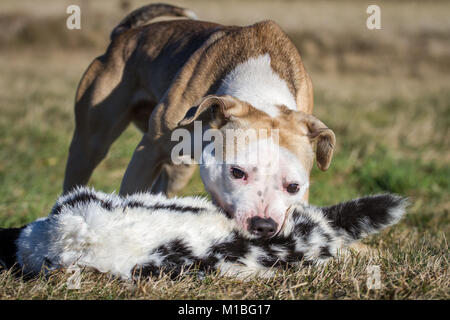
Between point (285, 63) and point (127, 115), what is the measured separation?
1.54 m

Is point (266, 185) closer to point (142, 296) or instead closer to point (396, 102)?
point (142, 296)

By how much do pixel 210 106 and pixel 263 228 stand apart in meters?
1.03

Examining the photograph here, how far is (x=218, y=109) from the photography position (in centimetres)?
338

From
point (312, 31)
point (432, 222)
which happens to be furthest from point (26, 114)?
point (312, 31)

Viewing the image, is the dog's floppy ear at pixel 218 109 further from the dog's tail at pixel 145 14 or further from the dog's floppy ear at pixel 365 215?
the dog's tail at pixel 145 14

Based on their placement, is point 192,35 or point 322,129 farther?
point 192,35

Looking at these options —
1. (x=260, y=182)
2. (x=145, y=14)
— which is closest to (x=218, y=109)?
(x=260, y=182)

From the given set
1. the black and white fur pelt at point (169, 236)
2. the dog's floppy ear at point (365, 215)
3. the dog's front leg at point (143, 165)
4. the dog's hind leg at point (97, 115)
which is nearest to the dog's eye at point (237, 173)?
the black and white fur pelt at point (169, 236)

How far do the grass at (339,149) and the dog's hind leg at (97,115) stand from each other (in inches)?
17.5

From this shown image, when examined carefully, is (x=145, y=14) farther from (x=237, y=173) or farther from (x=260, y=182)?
(x=260, y=182)

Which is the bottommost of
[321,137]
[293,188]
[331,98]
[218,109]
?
[331,98]

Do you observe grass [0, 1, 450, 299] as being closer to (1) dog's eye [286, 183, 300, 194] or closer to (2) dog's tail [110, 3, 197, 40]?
(1) dog's eye [286, 183, 300, 194]

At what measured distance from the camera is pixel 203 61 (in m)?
3.96

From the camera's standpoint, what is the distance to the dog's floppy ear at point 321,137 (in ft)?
10.8
